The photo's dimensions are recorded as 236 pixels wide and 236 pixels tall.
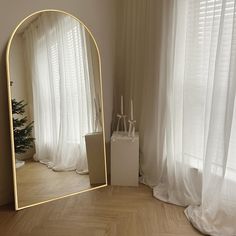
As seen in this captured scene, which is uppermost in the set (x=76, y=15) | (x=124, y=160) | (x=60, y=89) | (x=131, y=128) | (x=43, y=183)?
(x=76, y=15)

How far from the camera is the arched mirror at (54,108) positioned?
7.10ft

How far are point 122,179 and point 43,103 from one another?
114 cm

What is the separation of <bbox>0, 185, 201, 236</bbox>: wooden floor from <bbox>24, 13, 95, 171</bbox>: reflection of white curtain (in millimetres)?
407

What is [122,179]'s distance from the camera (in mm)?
2689

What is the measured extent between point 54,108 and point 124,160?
899mm

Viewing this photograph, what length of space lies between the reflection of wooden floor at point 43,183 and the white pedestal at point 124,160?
32 cm

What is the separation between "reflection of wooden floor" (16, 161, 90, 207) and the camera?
7.39 ft

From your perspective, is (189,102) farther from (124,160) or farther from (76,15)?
(76,15)

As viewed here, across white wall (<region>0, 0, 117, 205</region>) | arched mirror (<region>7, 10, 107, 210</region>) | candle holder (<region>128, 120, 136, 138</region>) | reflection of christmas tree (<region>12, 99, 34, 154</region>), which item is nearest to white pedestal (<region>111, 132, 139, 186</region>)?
candle holder (<region>128, 120, 136, 138</region>)

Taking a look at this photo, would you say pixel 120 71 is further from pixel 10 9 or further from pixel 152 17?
pixel 10 9

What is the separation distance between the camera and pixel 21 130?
7.25 ft

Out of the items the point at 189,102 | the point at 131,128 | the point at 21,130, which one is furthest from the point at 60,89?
the point at 189,102

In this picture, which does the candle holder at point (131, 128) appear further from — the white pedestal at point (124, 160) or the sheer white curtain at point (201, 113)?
the sheer white curtain at point (201, 113)

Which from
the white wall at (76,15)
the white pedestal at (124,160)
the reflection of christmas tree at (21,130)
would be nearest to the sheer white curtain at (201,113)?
the white pedestal at (124,160)
